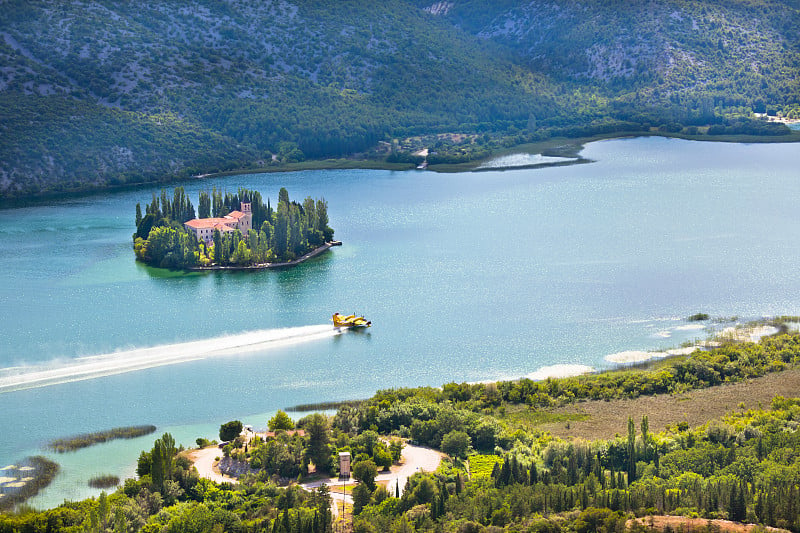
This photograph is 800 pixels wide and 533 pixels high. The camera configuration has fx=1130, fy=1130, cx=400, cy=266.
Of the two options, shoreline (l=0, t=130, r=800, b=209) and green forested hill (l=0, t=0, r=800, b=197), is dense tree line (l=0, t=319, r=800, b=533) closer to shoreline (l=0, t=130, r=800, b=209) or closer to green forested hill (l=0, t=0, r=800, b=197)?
shoreline (l=0, t=130, r=800, b=209)

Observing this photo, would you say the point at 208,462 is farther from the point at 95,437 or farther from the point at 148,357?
the point at 148,357

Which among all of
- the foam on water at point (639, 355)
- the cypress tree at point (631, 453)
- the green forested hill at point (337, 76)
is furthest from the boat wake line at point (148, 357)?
the green forested hill at point (337, 76)

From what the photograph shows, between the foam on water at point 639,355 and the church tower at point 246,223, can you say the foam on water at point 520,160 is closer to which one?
the church tower at point 246,223

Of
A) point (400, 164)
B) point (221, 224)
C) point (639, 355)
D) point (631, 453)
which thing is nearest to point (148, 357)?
point (639, 355)

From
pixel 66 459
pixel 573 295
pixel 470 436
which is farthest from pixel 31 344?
pixel 573 295

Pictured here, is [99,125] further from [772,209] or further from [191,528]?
[191,528]

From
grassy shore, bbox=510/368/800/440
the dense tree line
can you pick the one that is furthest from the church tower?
grassy shore, bbox=510/368/800/440
